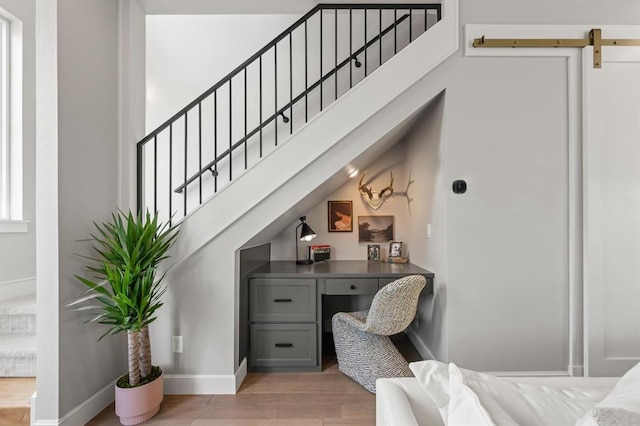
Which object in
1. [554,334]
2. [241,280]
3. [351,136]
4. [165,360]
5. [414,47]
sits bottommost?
[165,360]

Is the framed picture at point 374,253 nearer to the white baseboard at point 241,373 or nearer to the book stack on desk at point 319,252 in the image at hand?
the book stack on desk at point 319,252

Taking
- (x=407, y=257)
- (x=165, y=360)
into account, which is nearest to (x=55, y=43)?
(x=165, y=360)

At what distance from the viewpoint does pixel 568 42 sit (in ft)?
7.64

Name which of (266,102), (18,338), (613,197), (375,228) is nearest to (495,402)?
(613,197)

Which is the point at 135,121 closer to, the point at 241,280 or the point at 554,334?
the point at 241,280

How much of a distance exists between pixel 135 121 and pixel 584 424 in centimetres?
293

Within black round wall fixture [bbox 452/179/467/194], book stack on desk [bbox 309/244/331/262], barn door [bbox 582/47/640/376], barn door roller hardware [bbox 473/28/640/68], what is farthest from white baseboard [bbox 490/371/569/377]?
barn door roller hardware [bbox 473/28/640/68]

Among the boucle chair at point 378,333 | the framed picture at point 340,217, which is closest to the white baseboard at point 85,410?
the boucle chair at point 378,333

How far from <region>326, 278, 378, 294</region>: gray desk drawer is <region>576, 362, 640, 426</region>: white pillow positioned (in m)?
1.77

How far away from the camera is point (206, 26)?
357cm

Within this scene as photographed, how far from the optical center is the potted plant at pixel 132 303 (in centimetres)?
195

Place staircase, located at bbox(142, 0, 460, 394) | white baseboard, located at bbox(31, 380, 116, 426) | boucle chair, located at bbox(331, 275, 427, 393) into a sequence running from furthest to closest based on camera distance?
staircase, located at bbox(142, 0, 460, 394), boucle chair, located at bbox(331, 275, 427, 393), white baseboard, located at bbox(31, 380, 116, 426)

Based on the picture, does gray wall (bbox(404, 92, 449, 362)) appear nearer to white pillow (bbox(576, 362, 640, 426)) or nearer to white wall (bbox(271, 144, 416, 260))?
white wall (bbox(271, 144, 416, 260))

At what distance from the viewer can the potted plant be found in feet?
6.41
